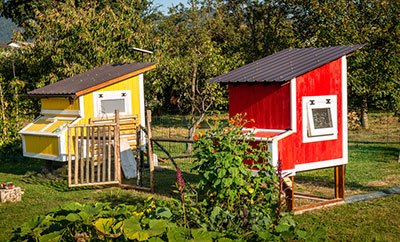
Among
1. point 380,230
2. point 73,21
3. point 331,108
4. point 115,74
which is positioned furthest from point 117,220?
point 73,21

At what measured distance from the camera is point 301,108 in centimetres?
943

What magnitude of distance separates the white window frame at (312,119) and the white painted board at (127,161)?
591 cm

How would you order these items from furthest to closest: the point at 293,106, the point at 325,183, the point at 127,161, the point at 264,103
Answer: the point at 127,161, the point at 325,183, the point at 264,103, the point at 293,106

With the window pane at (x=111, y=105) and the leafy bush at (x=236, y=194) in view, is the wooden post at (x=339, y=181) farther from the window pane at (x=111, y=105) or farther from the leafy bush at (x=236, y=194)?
the window pane at (x=111, y=105)

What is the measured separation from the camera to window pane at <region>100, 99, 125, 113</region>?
14.0m

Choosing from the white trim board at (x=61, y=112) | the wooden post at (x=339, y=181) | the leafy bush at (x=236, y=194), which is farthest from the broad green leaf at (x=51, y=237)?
the white trim board at (x=61, y=112)

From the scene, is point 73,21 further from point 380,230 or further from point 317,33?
point 380,230

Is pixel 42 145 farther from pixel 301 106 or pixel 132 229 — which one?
pixel 132 229

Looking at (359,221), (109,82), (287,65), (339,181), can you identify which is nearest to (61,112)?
(109,82)

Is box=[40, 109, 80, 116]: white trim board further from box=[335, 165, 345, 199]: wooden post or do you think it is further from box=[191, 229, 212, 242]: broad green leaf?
box=[191, 229, 212, 242]: broad green leaf

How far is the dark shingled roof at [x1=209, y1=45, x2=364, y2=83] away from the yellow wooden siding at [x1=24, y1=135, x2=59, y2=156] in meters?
5.16

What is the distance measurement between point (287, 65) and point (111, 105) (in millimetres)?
5873

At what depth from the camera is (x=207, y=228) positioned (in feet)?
18.7

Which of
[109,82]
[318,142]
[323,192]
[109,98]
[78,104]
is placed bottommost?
[323,192]
